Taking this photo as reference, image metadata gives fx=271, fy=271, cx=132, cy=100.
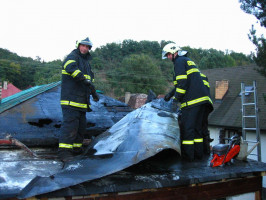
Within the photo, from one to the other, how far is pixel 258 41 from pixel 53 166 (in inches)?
333

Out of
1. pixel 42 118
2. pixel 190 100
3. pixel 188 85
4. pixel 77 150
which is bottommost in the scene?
pixel 77 150

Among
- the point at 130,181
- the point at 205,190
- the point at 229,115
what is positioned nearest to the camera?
the point at 130,181

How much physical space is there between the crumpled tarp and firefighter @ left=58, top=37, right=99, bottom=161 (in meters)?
0.45

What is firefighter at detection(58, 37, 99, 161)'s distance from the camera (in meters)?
3.76

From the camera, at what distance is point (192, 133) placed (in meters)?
3.78

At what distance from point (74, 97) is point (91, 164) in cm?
144

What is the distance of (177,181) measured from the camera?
2.92 meters

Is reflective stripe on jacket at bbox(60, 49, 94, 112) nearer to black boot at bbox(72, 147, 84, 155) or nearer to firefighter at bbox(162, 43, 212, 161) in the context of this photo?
black boot at bbox(72, 147, 84, 155)

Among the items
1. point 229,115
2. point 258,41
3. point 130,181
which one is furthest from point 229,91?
point 130,181

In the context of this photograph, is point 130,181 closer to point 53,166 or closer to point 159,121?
point 53,166

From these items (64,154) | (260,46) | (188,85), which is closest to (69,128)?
(64,154)

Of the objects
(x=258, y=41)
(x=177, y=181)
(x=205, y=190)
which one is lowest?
(x=205, y=190)

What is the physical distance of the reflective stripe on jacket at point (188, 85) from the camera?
3906 mm

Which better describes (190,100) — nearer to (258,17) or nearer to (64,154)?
(64,154)
